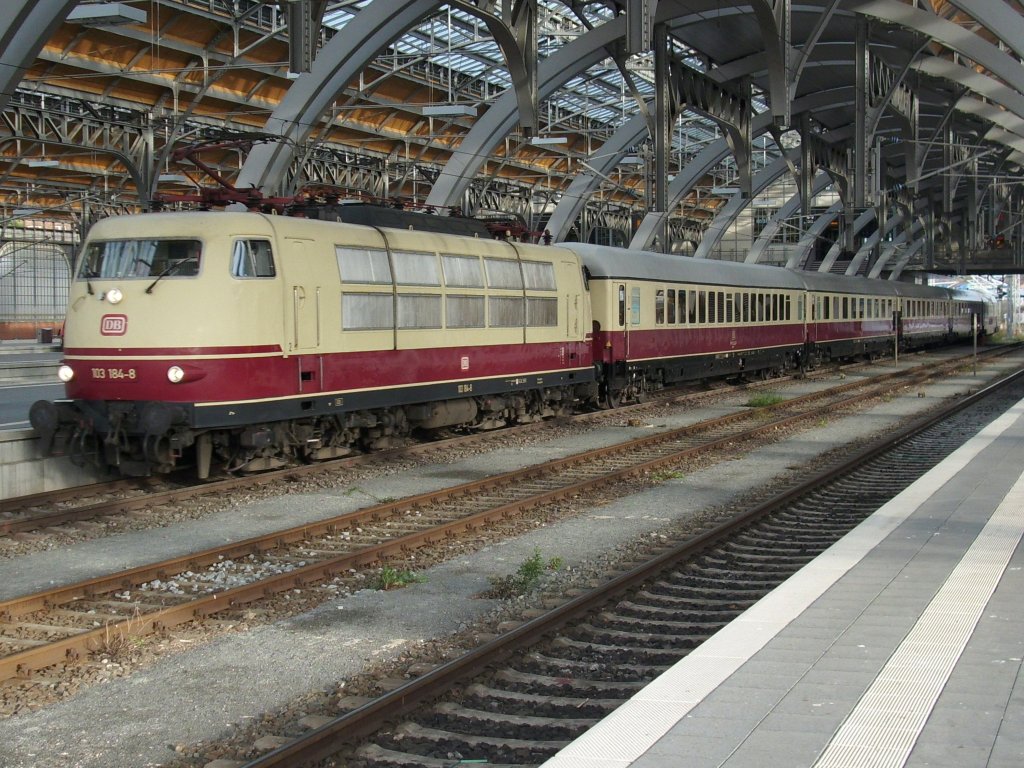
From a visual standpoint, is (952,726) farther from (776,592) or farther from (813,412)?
(813,412)

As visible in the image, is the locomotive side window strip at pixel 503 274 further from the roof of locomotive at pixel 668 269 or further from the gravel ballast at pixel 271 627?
the gravel ballast at pixel 271 627

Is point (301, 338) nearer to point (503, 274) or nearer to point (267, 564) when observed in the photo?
point (267, 564)

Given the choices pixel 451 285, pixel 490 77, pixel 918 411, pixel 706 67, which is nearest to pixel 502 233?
pixel 451 285

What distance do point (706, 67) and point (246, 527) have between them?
30.4 meters

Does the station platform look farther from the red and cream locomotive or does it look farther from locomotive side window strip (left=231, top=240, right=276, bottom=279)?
locomotive side window strip (left=231, top=240, right=276, bottom=279)

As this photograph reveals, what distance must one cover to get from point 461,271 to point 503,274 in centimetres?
144

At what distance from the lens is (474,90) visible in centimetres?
4406

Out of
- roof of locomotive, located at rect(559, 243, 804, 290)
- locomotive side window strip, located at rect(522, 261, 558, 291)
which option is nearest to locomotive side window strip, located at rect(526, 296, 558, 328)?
locomotive side window strip, located at rect(522, 261, 558, 291)

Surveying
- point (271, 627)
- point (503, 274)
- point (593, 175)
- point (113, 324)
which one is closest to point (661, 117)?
point (503, 274)

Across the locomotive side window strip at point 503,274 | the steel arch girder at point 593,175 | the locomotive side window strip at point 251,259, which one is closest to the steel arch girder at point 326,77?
the locomotive side window strip at point 503,274

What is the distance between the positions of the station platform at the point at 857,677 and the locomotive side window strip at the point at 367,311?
8.00 metres

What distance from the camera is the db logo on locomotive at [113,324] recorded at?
1353cm

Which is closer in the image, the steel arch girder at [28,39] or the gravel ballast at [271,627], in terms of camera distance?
the gravel ballast at [271,627]

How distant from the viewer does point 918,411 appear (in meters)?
25.7
